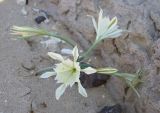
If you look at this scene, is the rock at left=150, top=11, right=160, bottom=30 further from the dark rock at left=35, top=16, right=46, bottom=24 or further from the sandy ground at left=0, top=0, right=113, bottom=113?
the dark rock at left=35, top=16, right=46, bottom=24

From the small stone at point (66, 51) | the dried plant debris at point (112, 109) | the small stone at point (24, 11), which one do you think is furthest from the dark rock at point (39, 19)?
the dried plant debris at point (112, 109)

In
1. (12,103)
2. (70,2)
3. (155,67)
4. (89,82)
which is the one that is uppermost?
(70,2)

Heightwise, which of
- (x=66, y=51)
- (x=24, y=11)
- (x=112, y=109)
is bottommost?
(x=112, y=109)

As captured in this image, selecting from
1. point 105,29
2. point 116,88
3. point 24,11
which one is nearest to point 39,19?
point 24,11

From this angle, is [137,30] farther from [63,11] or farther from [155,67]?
[63,11]

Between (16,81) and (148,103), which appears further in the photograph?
(16,81)

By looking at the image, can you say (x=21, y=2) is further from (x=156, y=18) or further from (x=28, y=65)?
(x=156, y=18)

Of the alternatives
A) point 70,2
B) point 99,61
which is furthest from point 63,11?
point 99,61

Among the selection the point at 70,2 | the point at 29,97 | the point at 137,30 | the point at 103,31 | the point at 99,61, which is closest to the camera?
the point at 103,31
